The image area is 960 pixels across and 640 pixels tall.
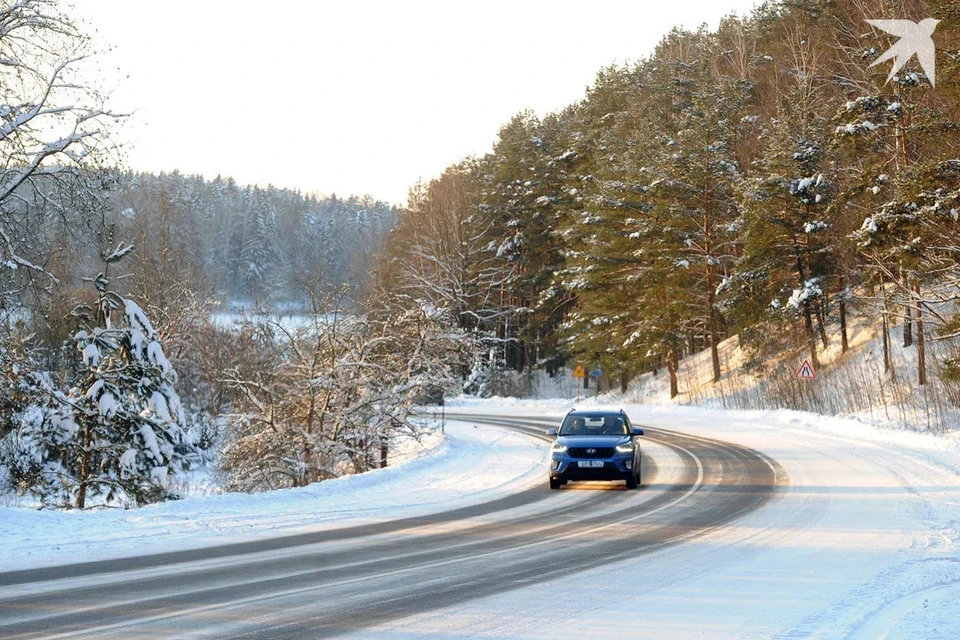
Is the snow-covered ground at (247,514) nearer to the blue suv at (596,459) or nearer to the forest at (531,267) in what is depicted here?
the blue suv at (596,459)

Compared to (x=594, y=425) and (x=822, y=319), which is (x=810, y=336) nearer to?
(x=822, y=319)

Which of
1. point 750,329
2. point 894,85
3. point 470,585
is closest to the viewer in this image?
point 470,585

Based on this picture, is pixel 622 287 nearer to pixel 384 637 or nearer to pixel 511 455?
pixel 511 455

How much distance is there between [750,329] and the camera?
158ft

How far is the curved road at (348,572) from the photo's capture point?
24.4 ft

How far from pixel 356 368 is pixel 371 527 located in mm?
11367

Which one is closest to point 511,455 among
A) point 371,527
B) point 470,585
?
point 371,527

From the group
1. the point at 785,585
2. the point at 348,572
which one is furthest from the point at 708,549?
the point at 348,572

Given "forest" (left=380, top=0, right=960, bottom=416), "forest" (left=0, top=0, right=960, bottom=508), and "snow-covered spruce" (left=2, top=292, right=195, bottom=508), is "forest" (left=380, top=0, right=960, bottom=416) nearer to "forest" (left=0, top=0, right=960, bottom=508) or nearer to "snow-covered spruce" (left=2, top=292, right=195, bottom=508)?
"forest" (left=0, top=0, right=960, bottom=508)

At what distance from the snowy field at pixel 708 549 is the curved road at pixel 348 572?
1.79 ft

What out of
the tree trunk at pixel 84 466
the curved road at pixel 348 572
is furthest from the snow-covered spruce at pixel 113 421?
the curved road at pixel 348 572

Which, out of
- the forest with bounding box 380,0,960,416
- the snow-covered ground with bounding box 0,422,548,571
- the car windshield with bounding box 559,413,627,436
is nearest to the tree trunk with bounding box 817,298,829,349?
the forest with bounding box 380,0,960,416

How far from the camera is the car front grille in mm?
18406

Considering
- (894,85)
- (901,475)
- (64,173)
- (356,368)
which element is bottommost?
(901,475)
